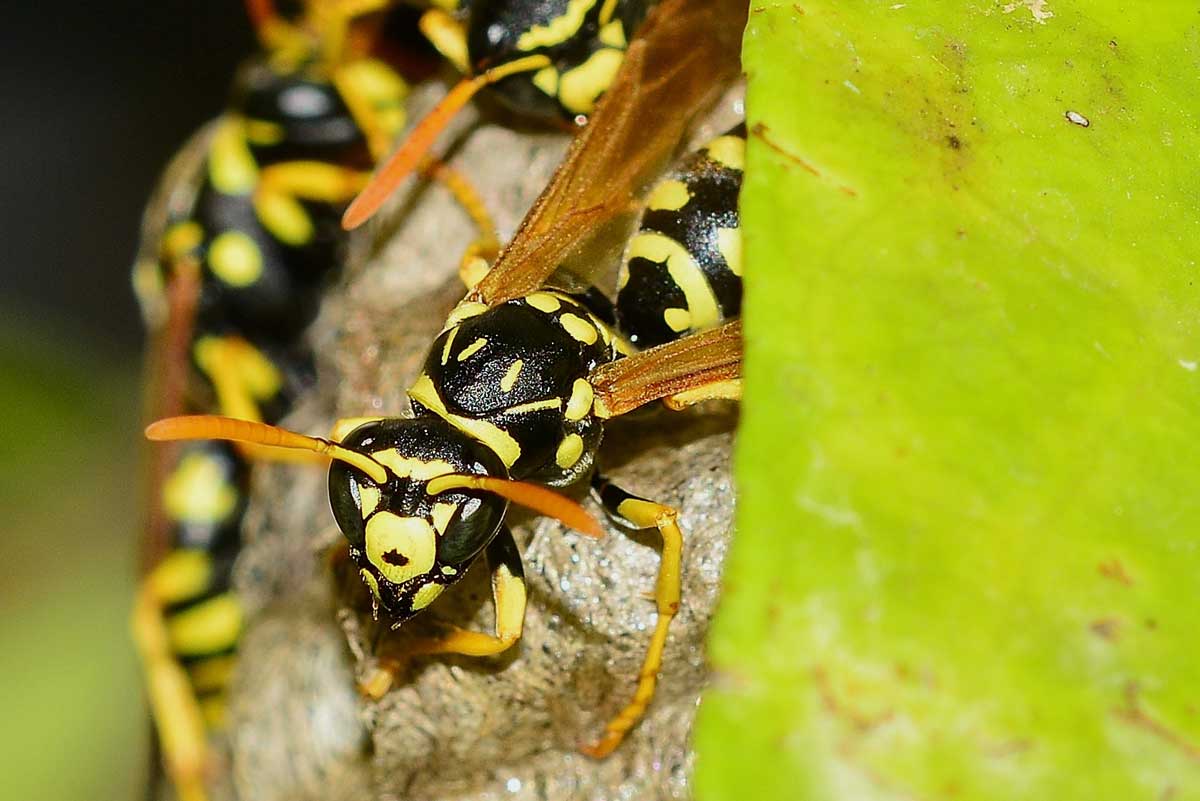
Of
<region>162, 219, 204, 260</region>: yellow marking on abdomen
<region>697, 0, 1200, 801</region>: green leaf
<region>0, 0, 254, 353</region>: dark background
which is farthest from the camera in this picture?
<region>0, 0, 254, 353</region>: dark background

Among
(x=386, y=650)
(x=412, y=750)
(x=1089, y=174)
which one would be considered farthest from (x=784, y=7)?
(x=412, y=750)

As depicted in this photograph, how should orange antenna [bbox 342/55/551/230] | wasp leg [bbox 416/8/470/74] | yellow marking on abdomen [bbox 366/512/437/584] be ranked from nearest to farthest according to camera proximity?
yellow marking on abdomen [bbox 366/512/437/584]
orange antenna [bbox 342/55/551/230]
wasp leg [bbox 416/8/470/74]

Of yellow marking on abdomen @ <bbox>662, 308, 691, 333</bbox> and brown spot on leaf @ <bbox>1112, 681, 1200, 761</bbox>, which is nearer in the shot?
brown spot on leaf @ <bbox>1112, 681, 1200, 761</bbox>

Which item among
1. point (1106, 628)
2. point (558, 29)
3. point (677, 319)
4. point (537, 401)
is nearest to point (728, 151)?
point (677, 319)

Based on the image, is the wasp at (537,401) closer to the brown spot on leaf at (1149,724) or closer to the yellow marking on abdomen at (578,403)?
the yellow marking on abdomen at (578,403)

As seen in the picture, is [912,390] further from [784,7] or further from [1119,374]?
[784,7]

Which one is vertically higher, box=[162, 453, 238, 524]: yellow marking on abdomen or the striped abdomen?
the striped abdomen

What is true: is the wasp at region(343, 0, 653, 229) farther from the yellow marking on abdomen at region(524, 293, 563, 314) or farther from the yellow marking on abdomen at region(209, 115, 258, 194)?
the yellow marking on abdomen at region(209, 115, 258, 194)

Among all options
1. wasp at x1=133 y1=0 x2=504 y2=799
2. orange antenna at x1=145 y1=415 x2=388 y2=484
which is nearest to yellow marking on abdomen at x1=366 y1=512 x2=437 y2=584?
orange antenna at x1=145 y1=415 x2=388 y2=484
